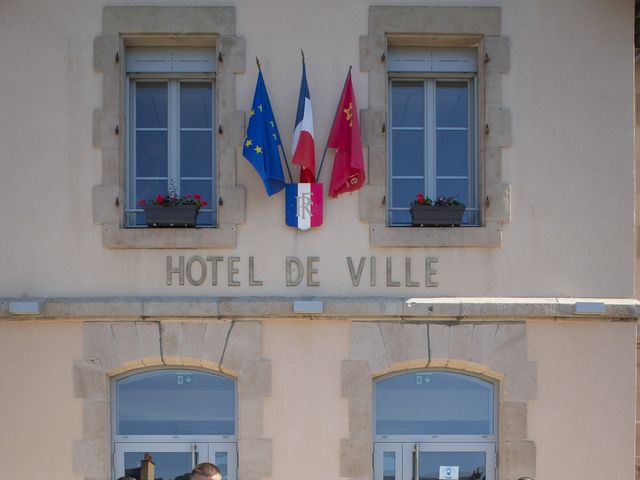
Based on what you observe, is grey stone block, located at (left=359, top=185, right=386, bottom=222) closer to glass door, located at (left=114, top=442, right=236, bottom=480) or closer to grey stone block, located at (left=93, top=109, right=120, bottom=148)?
grey stone block, located at (left=93, top=109, right=120, bottom=148)

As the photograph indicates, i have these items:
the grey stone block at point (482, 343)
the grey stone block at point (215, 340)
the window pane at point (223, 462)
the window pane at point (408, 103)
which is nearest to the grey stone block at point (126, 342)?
the grey stone block at point (215, 340)

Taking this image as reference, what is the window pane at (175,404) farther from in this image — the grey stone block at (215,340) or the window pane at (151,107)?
the window pane at (151,107)

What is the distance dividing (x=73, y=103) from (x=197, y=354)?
224 cm

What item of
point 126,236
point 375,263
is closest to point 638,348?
point 375,263

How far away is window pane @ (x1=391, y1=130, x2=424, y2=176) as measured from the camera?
23.0 ft

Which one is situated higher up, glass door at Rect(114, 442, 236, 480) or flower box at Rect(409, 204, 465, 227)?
flower box at Rect(409, 204, 465, 227)

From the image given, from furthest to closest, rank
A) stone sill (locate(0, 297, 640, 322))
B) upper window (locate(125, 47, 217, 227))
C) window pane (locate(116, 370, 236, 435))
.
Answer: upper window (locate(125, 47, 217, 227)) → window pane (locate(116, 370, 236, 435)) → stone sill (locate(0, 297, 640, 322))

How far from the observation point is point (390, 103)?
7.02m

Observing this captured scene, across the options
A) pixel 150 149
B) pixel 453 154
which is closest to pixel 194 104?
pixel 150 149

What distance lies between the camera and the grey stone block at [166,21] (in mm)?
6750

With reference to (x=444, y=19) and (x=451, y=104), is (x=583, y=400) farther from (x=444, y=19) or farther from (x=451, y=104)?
(x=444, y=19)

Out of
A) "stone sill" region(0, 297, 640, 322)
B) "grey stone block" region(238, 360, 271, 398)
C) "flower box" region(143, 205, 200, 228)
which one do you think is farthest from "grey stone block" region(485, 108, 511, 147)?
"grey stone block" region(238, 360, 271, 398)

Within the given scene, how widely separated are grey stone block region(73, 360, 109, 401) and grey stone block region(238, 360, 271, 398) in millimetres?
1088

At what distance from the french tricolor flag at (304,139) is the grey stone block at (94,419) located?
94.2 inches
